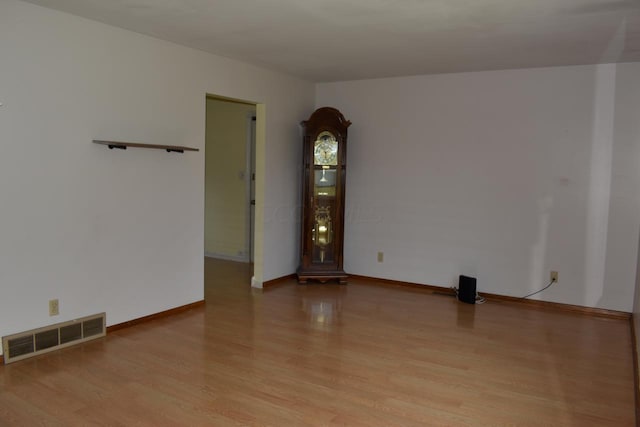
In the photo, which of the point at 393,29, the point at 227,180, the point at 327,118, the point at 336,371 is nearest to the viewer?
the point at 336,371

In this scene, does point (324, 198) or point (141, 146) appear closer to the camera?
point (141, 146)

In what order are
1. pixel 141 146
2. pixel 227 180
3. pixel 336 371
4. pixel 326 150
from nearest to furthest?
pixel 336 371 < pixel 141 146 < pixel 326 150 < pixel 227 180

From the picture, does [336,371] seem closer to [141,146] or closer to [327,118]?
[141,146]

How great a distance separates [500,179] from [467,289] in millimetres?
1170

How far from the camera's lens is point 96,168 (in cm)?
362

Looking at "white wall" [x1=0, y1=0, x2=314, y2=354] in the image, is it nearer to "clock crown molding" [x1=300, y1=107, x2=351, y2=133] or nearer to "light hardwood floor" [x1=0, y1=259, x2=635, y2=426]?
"light hardwood floor" [x1=0, y1=259, x2=635, y2=426]

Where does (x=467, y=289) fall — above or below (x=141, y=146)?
below

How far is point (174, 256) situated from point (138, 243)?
1.35ft

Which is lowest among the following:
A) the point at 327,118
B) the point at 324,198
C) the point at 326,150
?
the point at 324,198

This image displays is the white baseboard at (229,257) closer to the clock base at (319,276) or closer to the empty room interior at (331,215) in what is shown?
the empty room interior at (331,215)

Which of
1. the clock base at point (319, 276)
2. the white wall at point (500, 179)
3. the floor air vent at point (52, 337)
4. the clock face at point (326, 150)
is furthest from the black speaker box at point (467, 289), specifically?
the floor air vent at point (52, 337)

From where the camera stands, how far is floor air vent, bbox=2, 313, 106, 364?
10.5 ft

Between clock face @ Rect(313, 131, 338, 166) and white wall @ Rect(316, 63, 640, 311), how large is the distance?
1.26ft

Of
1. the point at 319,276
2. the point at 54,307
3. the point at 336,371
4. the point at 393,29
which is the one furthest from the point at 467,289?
the point at 54,307
